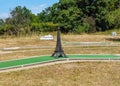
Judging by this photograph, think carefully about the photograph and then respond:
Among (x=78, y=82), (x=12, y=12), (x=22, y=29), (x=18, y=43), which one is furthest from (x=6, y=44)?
(x=12, y=12)

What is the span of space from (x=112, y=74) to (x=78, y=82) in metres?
1.52

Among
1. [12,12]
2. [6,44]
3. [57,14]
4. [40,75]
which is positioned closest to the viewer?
[40,75]

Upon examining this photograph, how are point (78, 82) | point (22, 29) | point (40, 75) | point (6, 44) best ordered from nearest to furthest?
point (78, 82)
point (40, 75)
point (6, 44)
point (22, 29)

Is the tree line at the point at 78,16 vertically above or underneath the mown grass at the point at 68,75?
above

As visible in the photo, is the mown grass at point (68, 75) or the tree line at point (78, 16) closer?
the mown grass at point (68, 75)

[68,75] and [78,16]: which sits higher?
[78,16]

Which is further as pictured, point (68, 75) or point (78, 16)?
point (78, 16)

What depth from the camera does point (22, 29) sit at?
33406mm

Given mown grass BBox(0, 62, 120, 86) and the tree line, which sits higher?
the tree line

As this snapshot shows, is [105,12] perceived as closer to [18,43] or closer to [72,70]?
[18,43]

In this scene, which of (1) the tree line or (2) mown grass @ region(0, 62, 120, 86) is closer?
(2) mown grass @ region(0, 62, 120, 86)

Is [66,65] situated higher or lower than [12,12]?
lower

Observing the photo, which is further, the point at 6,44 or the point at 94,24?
the point at 94,24

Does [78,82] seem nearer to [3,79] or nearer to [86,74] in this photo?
[86,74]
